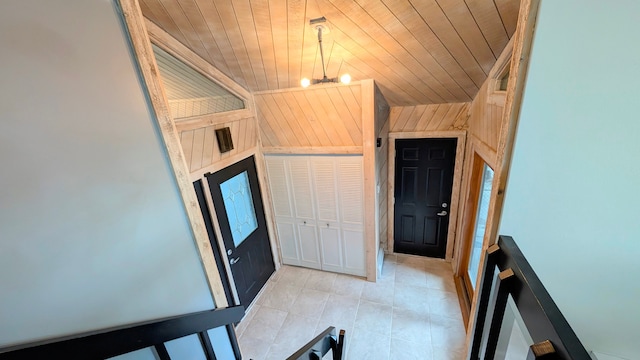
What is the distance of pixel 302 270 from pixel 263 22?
3.24m

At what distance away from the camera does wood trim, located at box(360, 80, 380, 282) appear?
2625mm

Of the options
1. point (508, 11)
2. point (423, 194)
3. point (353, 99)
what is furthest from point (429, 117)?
point (508, 11)

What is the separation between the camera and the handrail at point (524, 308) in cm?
69

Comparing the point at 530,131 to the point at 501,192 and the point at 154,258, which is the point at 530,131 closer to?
the point at 501,192

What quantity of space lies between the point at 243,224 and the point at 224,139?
3.66ft

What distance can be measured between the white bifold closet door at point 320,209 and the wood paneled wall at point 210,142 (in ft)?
1.55

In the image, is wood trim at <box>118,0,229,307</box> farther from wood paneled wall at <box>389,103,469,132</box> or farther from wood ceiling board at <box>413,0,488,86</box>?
wood paneled wall at <box>389,103,469,132</box>

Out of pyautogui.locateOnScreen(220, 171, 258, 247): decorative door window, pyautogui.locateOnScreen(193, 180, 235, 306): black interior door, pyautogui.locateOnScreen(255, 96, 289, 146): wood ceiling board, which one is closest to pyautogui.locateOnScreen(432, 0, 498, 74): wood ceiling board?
pyautogui.locateOnScreen(255, 96, 289, 146): wood ceiling board

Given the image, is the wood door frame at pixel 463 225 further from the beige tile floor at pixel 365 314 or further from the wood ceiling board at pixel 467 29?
the wood ceiling board at pixel 467 29

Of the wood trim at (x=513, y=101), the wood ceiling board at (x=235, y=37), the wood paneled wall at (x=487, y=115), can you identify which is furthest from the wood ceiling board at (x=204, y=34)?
the wood paneled wall at (x=487, y=115)

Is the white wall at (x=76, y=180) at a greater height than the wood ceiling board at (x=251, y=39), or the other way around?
the wood ceiling board at (x=251, y=39)

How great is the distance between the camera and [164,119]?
119 centimetres

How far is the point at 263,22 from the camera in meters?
1.83

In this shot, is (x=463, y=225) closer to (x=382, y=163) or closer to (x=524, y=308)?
(x=382, y=163)
